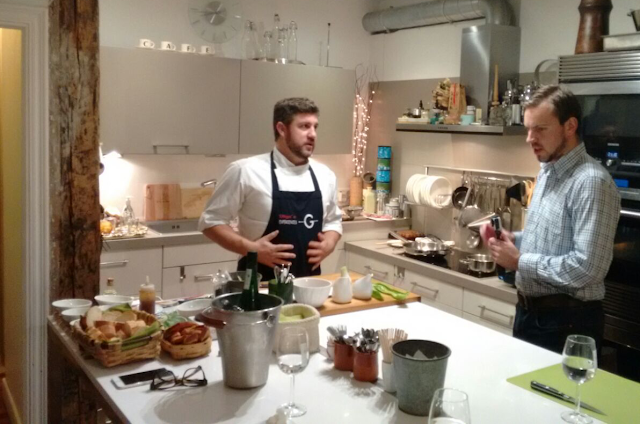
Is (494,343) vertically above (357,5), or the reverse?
(357,5)

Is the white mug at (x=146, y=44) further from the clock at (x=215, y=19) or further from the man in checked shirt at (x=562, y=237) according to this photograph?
the man in checked shirt at (x=562, y=237)

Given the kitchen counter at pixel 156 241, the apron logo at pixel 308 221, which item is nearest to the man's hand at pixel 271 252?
the apron logo at pixel 308 221

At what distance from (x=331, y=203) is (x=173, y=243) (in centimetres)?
118

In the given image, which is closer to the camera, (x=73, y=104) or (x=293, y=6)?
(x=73, y=104)

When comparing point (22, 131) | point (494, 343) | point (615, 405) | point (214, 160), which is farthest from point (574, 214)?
point (214, 160)

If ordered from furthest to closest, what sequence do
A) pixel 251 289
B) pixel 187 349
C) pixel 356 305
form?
1. pixel 356 305
2. pixel 187 349
3. pixel 251 289

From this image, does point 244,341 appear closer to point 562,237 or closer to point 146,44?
point 562,237

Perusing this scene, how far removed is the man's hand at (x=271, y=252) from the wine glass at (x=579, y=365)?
141 centimetres

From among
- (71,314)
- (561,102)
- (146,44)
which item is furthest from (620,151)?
(146,44)

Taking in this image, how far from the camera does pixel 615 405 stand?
67.7 inches

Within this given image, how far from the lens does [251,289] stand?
184 centimetres

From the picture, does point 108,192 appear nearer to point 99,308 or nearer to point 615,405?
point 99,308

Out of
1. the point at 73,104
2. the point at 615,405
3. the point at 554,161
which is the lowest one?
the point at 615,405

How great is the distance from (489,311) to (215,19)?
2.59 meters
